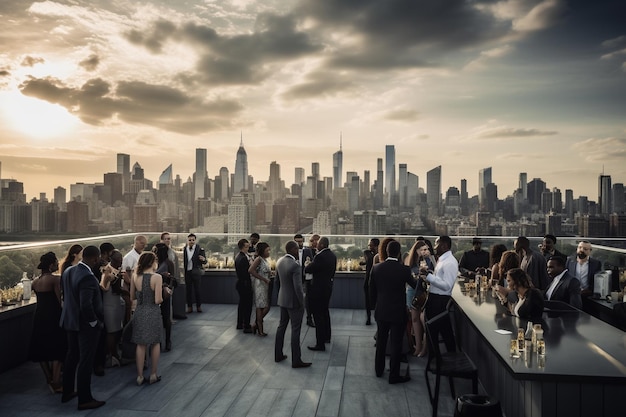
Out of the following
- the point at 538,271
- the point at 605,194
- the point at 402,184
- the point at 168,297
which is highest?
the point at 402,184

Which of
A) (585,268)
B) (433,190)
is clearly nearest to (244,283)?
(585,268)

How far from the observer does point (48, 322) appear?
578cm

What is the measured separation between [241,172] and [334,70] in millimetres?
27802

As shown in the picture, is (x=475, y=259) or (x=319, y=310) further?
(x=475, y=259)

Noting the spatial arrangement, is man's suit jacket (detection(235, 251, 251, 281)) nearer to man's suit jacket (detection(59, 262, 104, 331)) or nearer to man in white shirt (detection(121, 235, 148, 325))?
man in white shirt (detection(121, 235, 148, 325))

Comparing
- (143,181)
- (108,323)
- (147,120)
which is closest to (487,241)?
(108,323)

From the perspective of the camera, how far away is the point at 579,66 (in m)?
18.7

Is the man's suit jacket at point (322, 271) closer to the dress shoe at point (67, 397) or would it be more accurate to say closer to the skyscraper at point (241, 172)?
the dress shoe at point (67, 397)

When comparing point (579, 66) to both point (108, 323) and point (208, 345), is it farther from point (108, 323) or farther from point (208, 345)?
point (108, 323)

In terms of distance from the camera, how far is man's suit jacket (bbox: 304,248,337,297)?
746 cm

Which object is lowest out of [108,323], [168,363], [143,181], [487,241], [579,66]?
[168,363]

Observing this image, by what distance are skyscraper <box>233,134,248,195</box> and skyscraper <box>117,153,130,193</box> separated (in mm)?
9972

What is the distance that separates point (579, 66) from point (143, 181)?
124 ft

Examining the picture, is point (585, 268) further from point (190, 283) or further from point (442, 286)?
point (190, 283)
